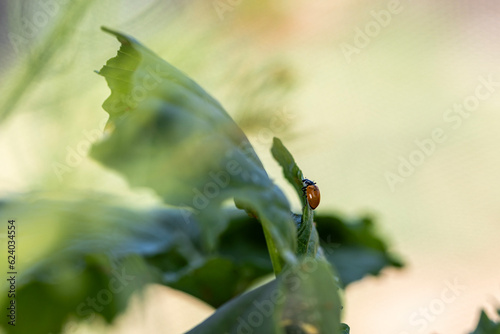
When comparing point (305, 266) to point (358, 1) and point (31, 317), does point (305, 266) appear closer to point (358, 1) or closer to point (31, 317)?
point (31, 317)

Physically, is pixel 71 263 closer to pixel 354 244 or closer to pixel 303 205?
pixel 303 205

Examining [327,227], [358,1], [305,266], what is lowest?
[305,266]

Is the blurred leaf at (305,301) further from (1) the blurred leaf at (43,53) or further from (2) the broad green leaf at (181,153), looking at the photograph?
(1) the blurred leaf at (43,53)

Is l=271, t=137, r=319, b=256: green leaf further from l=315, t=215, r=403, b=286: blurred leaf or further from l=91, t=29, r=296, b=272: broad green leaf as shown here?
l=315, t=215, r=403, b=286: blurred leaf

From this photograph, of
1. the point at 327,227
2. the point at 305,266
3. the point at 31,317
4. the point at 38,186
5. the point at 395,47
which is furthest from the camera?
the point at 395,47

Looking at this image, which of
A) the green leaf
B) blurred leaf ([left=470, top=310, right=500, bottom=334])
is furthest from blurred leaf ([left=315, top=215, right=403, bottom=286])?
the green leaf

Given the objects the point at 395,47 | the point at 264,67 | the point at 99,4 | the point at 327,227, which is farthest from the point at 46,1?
the point at 395,47

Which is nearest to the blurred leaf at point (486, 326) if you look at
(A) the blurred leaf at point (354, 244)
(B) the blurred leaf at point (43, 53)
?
(A) the blurred leaf at point (354, 244)

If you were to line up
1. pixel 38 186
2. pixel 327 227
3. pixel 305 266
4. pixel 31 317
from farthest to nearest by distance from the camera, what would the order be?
pixel 327 227 → pixel 31 317 → pixel 38 186 → pixel 305 266
